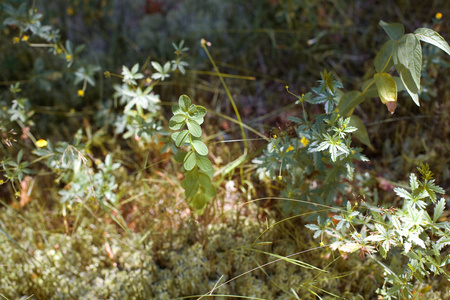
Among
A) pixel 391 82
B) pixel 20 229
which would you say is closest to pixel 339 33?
pixel 391 82

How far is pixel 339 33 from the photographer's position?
308 centimetres

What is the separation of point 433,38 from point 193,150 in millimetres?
1128

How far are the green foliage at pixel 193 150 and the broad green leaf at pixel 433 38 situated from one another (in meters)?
0.97

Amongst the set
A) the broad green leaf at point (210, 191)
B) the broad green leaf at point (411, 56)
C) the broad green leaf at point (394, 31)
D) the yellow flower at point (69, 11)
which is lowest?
the broad green leaf at point (210, 191)

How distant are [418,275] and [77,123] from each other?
242 cm

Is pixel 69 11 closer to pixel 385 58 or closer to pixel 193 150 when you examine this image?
pixel 193 150

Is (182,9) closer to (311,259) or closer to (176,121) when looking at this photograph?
(176,121)

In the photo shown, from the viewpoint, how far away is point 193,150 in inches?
69.0

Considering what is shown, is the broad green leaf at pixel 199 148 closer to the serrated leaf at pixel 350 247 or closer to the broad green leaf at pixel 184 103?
the broad green leaf at pixel 184 103

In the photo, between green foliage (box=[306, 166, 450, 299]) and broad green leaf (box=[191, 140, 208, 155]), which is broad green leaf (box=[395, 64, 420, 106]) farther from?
broad green leaf (box=[191, 140, 208, 155])

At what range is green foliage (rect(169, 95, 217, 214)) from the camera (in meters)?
1.64

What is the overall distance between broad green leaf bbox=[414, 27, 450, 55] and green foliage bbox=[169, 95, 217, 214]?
0.97m

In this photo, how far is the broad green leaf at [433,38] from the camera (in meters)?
1.55

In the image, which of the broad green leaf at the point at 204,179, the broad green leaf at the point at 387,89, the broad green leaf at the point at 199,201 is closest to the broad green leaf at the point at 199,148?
the broad green leaf at the point at 204,179
